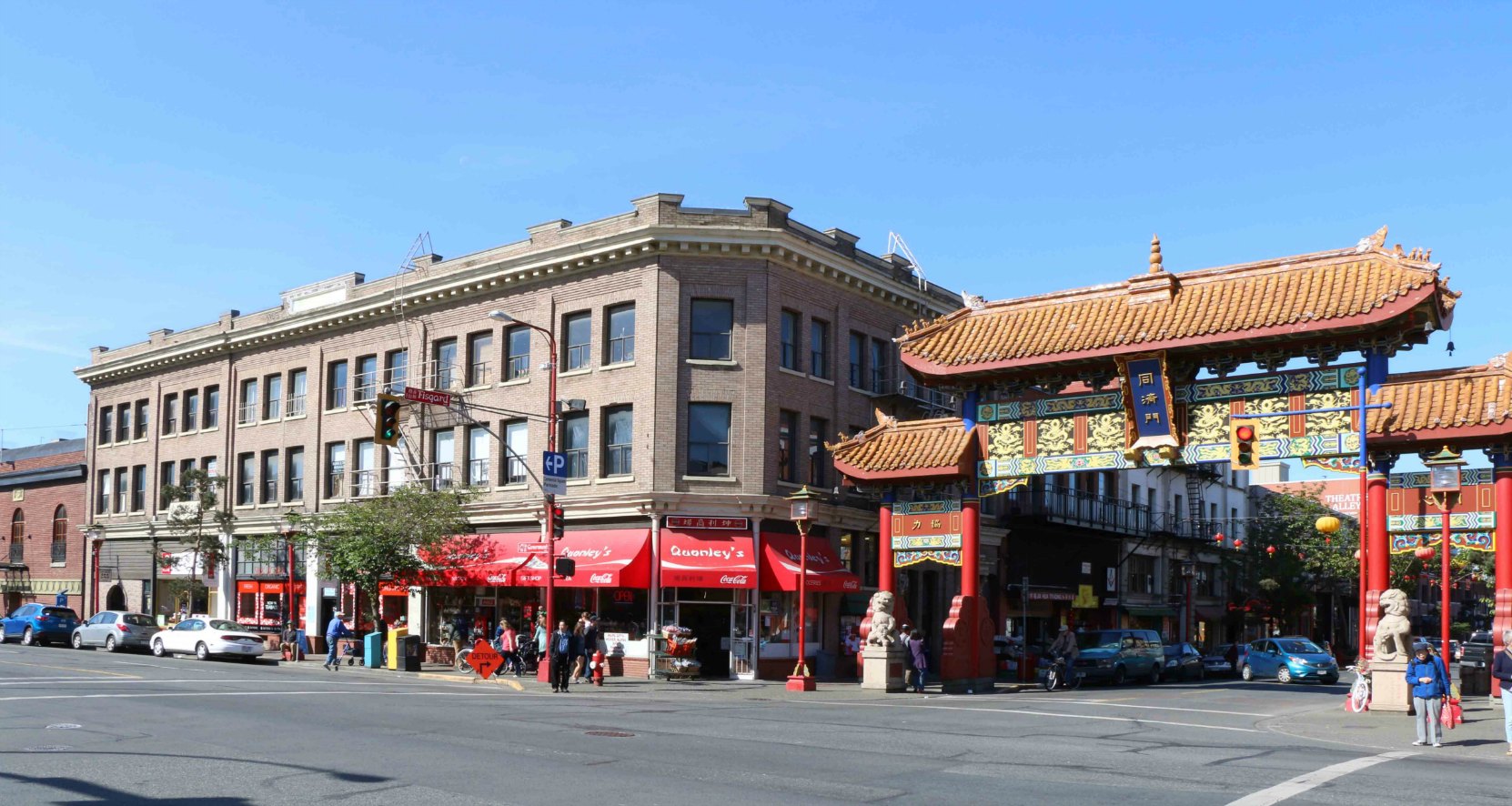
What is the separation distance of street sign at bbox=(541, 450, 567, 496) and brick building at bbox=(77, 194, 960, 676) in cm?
242

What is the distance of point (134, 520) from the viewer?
54.0 metres

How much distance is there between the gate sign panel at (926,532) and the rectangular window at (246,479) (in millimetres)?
26871

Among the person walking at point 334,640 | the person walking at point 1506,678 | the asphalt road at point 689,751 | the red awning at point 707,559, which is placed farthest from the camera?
the person walking at point 334,640

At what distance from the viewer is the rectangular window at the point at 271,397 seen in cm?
4775

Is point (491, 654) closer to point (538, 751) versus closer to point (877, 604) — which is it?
point (877, 604)

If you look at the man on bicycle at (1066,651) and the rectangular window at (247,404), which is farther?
the rectangular window at (247,404)

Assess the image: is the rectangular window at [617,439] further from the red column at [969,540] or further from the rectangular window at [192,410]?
the rectangular window at [192,410]

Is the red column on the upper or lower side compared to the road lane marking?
upper

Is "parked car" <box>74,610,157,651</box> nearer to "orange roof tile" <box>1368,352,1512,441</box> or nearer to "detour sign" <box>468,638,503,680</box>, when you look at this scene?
"detour sign" <box>468,638,503,680</box>

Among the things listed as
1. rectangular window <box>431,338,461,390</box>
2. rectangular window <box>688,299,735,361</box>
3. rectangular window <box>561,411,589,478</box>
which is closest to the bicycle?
rectangular window <box>688,299,735,361</box>

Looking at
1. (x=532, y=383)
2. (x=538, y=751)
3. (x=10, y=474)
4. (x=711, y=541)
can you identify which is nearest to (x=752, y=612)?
(x=711, y=541)

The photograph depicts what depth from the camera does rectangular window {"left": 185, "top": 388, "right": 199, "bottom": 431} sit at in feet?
169

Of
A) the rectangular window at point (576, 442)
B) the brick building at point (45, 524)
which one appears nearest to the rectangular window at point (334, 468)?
the rectangular window at point (576, 442)

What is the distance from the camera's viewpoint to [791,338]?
123 ft
